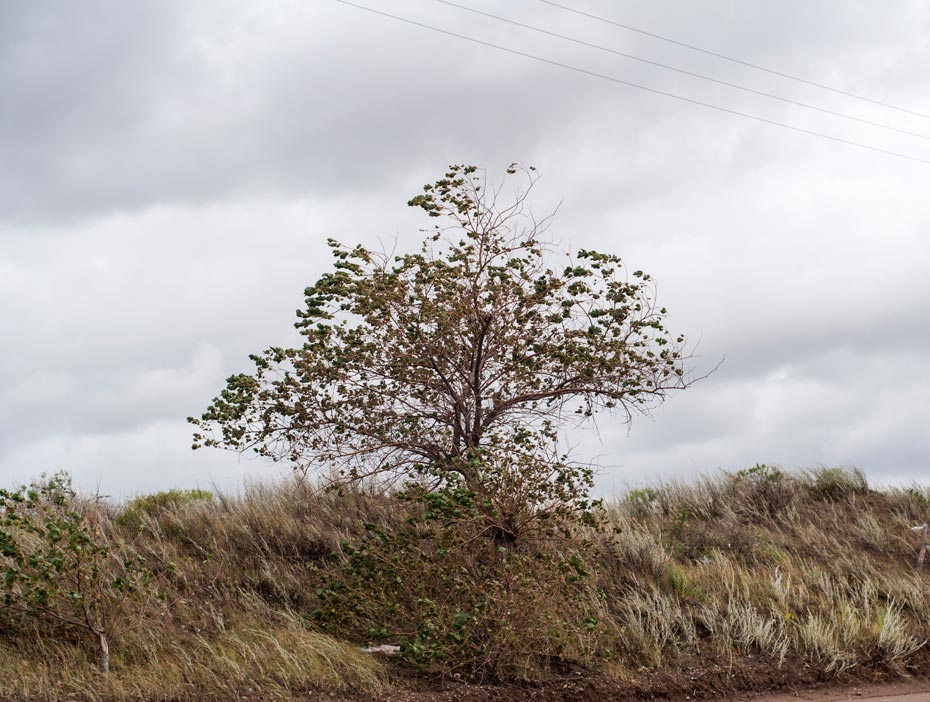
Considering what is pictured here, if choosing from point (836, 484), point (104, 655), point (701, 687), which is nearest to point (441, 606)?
point (701, 687)

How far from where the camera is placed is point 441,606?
1085 centimetres

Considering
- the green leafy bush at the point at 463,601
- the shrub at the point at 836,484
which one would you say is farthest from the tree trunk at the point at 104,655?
the shrub at the point at 836,484

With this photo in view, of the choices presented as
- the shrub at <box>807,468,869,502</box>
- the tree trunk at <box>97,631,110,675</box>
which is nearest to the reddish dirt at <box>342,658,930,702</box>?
the tree trunk at <box>97,631,110,675</box>

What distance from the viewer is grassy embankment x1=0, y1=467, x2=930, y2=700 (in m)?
10.2

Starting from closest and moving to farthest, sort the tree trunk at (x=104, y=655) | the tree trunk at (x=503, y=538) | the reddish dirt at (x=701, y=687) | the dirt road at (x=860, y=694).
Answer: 1. the reddish dirt at (x=701, y=687)
2. the tree trunk at (x=104, y=655)
3. the dirt road at (x=860, y=694)
4. the tree trunk at (x=503, y=538)

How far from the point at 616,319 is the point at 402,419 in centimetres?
303

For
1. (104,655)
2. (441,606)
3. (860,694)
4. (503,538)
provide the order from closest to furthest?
(104,655), (441,606), (860,694), (503,538)

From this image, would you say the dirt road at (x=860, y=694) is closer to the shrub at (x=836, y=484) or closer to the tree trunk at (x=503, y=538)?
the tree trunk at (x=503, y=538)

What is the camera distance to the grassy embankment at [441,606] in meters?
10.2

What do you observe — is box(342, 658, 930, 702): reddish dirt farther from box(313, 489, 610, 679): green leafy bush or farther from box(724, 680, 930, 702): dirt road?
box(313, 489, 610, 679): green leafy bush

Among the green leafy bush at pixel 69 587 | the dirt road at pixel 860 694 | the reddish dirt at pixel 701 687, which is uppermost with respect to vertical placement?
the green leafy bush at pixel 69 587

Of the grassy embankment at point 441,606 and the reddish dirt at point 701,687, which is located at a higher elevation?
the grassy embankment at point 441,606

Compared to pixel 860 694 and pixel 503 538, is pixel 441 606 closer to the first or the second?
pixel 503 538

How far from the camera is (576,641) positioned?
11031mm
